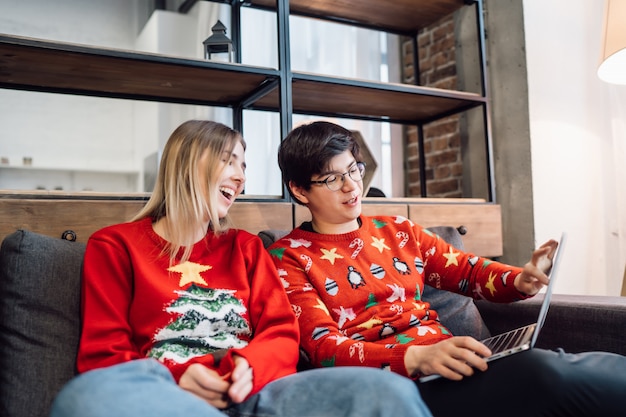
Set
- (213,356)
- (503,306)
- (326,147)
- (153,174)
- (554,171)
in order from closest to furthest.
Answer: (213,356), (326,147), (503,306), (554,171), (153,174)

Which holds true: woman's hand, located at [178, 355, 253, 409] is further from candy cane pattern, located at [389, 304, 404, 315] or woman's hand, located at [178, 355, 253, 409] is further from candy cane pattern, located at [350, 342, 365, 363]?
candy cane pattern, located at [389, 304, 404, 315]

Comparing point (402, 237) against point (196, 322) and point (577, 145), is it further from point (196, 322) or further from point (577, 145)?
point (577, 145)

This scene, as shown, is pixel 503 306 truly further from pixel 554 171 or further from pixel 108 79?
pixel 108 79

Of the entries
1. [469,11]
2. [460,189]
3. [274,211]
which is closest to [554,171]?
[460,189]

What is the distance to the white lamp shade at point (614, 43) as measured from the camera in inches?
70.7

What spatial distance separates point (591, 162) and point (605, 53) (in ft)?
2.34

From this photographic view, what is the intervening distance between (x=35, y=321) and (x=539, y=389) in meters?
0.96

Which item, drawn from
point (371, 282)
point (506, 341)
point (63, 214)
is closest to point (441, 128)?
point (371, 282)

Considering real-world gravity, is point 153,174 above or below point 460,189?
above

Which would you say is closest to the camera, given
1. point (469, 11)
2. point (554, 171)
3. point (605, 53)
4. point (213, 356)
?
point (213, 356)

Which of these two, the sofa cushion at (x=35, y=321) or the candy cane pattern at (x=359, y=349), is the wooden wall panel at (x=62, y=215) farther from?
the candy cane pattern at (x=359, y=349)

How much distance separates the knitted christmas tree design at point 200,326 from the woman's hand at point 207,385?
0.46ft

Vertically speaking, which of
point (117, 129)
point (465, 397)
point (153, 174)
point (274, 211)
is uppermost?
point (117, 129)

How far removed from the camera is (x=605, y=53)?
186cm
